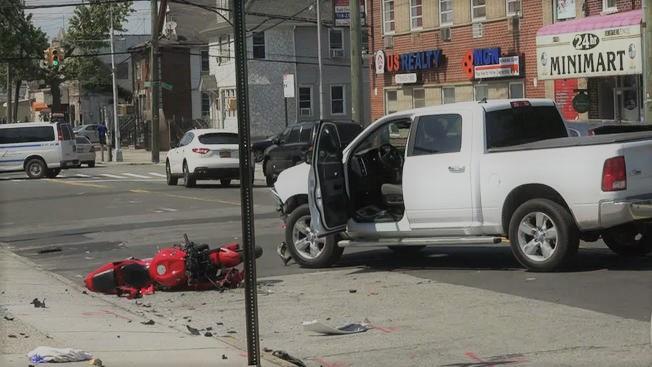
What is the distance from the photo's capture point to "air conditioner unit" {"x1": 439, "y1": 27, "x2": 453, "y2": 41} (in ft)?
109

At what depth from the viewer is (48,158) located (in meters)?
35.2

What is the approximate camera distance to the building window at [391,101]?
37.0 metres

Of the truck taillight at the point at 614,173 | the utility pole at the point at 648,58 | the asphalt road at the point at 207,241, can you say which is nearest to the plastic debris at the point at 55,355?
the asphalt road at the point at 207,241

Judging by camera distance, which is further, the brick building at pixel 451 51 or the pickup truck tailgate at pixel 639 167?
the brick building at pixel 451 51

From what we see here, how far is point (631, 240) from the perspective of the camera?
11.7m

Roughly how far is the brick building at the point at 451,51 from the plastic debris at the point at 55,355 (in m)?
23.5

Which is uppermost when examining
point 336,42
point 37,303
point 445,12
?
point 336,42

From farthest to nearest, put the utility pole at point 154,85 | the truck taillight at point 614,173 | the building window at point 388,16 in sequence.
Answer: the utility pole at point 154,85
the building window at point 388,16
the truck taillight at point 614,173

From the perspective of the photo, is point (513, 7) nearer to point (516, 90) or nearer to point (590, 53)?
point (516, 90)

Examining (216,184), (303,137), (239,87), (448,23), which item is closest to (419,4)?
(448,23)

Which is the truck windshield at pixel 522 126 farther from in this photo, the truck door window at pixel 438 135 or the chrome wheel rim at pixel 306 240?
the chrome wheel rim at pixel 306 240

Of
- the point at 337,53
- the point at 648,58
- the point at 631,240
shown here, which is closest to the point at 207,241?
the point at 631,240

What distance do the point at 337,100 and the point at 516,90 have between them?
25962 mm

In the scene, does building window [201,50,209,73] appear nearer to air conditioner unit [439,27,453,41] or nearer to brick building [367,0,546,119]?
brick building [367,0,546,119]
